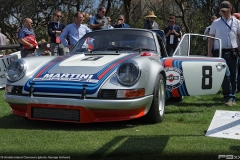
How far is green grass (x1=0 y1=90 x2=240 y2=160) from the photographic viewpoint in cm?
345

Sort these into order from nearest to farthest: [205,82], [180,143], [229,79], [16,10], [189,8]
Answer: [180,143], [205,82], [229,79], [189,8], [16,10]

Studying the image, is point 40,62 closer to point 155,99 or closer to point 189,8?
point 155,99

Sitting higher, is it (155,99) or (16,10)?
(16,10)

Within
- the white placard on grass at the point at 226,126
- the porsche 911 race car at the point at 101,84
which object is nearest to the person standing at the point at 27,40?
the porsche 911 race car at the point at 101,84

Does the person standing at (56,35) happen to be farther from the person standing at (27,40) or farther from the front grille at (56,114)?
the front grille at (56,114)

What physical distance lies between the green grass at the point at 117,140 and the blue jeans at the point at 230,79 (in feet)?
3.75

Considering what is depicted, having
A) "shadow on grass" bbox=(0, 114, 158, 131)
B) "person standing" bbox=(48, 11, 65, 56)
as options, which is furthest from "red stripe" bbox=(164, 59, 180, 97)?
"person standing" bbox=(48, 11, 65, 56)

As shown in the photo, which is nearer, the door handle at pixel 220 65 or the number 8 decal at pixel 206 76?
the number 8 decal at pixel 206 76

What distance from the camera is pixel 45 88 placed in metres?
4.44

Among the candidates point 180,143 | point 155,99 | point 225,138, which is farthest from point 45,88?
point 225,138

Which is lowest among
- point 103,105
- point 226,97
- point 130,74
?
point 226,97

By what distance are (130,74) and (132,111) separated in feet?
1.45

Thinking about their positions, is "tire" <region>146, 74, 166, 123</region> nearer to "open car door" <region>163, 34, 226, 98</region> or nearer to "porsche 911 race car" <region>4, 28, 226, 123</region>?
"porsche 911 race car" <region>4, 28, 226, 123</region>

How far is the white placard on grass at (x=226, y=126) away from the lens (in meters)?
3.80
